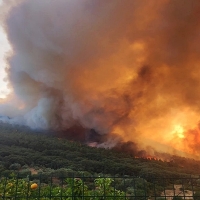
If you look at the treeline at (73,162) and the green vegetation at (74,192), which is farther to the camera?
the treeline at (73,162)

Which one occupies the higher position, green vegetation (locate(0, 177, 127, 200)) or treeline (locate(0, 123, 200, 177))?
treeline (locate(0, 123, 200, 177))

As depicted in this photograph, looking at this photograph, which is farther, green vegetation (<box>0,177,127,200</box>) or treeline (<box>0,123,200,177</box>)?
treeline (<box>0,123,200,177</box>)

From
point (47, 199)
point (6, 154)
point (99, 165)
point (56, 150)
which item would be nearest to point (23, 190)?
→ point (47, 199)

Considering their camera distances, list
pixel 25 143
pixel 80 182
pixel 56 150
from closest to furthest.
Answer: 1. pixel 80 182
2. pixel 56 150
3. pixel 25 143

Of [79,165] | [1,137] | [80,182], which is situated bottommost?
[80,182]

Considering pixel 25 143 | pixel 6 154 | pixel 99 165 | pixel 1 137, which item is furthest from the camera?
pixel 1 137

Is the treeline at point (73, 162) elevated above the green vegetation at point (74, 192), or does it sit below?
above

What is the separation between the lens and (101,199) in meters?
11.2

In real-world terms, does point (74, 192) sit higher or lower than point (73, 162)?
lower

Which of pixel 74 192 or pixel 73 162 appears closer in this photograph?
pixel 74 192

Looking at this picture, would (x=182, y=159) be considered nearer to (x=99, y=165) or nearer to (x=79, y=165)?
(x=99, y=165)

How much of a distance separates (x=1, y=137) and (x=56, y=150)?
20.3 m

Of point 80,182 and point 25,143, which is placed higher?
point 25,143

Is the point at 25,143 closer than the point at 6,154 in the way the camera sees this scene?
No
